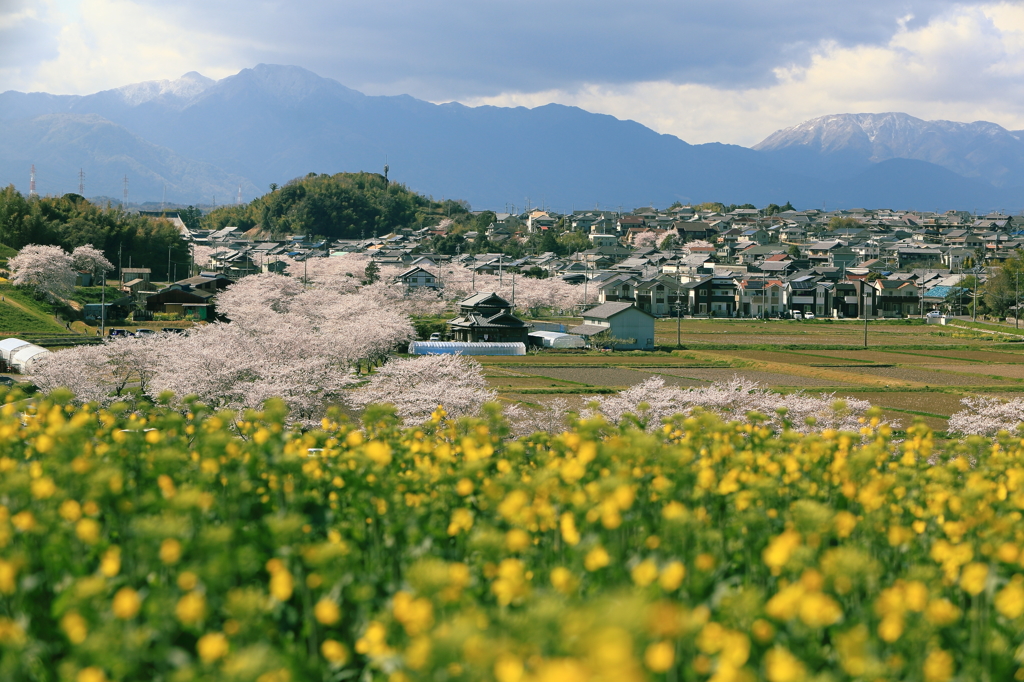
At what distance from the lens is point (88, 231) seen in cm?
7081

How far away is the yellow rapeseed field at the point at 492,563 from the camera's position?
2770 mm

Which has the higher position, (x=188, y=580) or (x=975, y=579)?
(x=188, y=580)

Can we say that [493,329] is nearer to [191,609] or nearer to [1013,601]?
[1013,601]

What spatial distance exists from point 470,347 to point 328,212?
93.1 m

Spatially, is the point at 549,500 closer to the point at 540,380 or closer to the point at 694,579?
the point at 694,579

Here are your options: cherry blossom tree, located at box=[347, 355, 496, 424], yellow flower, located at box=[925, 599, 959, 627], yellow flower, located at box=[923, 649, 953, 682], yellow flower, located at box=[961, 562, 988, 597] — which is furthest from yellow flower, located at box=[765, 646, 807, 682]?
cherry blossom tree, located at box=[347, 355, 496, 424]

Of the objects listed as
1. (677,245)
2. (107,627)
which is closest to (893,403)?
(107,627)

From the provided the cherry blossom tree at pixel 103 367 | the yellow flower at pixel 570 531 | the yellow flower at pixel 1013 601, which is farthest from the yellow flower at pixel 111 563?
the cherry blossom tree at pixel 103 367

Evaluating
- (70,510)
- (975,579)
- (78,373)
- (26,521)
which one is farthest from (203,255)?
(975,579)

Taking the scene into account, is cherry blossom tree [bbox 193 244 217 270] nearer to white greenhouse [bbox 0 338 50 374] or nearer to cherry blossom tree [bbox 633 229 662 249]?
cherry blossom tree [bbox 633 229 662 249]

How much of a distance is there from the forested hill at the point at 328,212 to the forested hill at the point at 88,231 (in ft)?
166

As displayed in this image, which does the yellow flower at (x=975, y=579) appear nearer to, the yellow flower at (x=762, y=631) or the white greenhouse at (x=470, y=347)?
the yellow flower at (x=762, y=631)

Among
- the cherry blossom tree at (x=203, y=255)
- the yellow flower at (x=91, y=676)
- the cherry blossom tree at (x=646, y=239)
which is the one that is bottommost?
the yellow flower at (x=91, y=676)

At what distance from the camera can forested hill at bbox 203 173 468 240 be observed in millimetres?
133125
